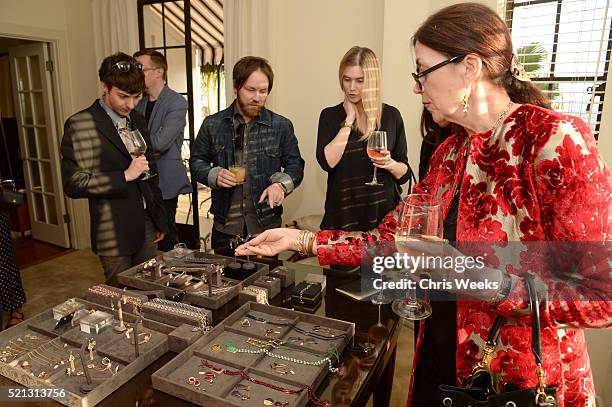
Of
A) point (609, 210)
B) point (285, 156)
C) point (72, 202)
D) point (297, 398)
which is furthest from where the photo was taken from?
point (72, 202)

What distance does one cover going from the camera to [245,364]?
117 centimetres

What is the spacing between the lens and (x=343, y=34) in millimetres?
3475

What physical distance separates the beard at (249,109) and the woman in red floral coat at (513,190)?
143 cm

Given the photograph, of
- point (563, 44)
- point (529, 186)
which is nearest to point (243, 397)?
point (529, 186)

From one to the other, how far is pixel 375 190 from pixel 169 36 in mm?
3200

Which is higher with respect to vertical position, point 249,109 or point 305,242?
point 249,109

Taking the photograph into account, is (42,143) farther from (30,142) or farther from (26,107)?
(26,107)

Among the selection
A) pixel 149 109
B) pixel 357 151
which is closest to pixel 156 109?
pixel 149 109

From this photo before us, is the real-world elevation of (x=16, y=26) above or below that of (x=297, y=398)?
above

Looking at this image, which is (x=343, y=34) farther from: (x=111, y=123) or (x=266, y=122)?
(x=111, y=123)

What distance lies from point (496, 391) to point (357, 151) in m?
1.64

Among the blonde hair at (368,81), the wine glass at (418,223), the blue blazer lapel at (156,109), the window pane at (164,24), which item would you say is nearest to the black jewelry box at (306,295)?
the wine glass at (418,223)

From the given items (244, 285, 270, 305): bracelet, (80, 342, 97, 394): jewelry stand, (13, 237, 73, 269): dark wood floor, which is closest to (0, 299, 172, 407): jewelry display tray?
(80, 342, 97, 394): jewelry stand

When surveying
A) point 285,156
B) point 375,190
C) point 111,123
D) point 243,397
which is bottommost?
point 243,397
